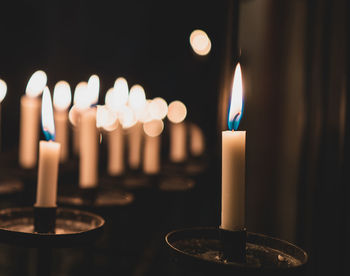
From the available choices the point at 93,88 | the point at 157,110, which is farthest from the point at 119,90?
the point at 157,110

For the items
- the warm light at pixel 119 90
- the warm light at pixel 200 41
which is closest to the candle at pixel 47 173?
the warm light at pixel 119 90

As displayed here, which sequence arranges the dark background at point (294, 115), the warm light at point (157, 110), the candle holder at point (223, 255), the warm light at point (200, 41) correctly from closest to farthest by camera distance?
the candle holder at point (223, 255), the dark background at point (294, 115), the warm light at point (200, 41), the warm light at point (157, 110)

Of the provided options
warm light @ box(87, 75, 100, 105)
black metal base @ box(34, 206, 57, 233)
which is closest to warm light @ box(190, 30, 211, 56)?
warm light @ box(87, 75, 100, 105)

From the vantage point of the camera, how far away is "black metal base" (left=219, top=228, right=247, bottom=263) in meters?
0.51

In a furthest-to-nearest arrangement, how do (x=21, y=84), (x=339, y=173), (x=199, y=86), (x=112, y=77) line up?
1. (x=112, y=77)
2. (x=21, y=84)
3. (x=199, y=86)
4. (x=339, y=173)

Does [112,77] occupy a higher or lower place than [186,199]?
higher

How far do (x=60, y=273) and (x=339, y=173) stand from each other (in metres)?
0.95

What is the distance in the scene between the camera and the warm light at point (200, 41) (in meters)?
2.15

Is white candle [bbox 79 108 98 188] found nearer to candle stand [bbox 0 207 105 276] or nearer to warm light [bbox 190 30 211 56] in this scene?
candle stand [bbox 0 207 105 276]

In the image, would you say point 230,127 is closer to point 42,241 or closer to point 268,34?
point 42,241

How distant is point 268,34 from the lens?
1118 millimetres

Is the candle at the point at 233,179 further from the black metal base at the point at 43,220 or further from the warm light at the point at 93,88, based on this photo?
the warm light at the point at 93,88

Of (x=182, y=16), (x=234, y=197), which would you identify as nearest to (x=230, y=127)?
(x=234, y=197)

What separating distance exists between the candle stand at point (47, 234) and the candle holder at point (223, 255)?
135mm
